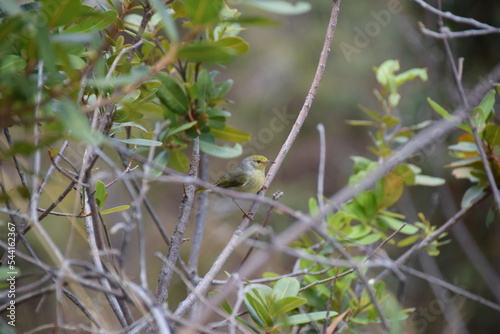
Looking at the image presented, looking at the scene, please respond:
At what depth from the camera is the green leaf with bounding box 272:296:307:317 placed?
1743 millimetres

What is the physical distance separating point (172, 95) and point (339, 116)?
6762mm

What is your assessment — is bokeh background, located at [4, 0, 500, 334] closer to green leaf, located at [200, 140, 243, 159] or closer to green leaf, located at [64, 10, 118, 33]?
green leaf, located at [200, 140, 243, 159]

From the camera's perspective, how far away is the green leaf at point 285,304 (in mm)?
1743

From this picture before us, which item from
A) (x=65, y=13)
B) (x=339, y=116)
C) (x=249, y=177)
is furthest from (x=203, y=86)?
(x=339, y=116)

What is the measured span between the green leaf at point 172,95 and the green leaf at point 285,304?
107 cm

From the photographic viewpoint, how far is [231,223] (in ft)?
25.0

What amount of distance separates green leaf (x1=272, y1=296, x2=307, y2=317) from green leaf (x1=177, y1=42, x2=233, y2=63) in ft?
3.31

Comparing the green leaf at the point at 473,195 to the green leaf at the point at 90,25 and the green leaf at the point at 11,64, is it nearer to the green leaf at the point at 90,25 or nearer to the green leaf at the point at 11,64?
the green leaf at the point at 90,25

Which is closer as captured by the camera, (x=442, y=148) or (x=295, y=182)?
(x=442, y=148)

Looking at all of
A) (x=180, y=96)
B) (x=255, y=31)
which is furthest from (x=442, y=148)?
(x=255, y=31)

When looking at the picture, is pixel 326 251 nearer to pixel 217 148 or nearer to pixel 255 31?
pixel 217 148

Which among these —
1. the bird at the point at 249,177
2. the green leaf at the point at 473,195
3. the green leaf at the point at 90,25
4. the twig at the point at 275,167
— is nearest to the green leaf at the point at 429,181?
the green leaf at the point at 473,195

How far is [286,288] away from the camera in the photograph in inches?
74.4

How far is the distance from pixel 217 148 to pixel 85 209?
0.85 m
